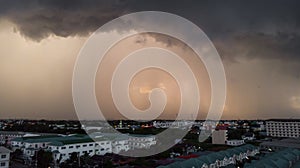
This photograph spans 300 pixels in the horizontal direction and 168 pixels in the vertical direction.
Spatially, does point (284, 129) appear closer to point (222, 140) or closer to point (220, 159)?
point (222, 140)

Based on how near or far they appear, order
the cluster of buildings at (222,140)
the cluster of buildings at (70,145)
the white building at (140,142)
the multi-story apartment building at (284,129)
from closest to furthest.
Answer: the cluster of buildings at (70,145), the white building at (140,142), the cluster of buildings at (222,140), the multi-story apartment building at (284,129)

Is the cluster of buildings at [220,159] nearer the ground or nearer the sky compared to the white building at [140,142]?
nearer the sky

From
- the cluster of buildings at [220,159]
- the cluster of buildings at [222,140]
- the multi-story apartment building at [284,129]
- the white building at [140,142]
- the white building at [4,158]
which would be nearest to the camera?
the cluster of buildings at [220,159]

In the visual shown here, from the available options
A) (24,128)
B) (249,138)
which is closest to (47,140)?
(24,128)

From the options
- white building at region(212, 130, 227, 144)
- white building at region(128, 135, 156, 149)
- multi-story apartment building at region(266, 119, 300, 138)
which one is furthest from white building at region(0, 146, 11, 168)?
multi-story apartment building at region(266, 119, 300, 138)

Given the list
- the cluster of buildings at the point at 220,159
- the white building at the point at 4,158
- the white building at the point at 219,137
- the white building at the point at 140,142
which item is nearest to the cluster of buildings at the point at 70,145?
the white building at the point at 140,142

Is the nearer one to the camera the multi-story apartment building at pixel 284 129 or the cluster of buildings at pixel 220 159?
the cluster of buildings at pixel 220 159

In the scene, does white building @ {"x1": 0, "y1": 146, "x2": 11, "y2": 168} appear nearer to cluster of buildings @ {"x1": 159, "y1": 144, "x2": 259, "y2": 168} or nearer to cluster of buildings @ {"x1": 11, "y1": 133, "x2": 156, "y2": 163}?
cluster of buildings @ {"x1": 11, "y1": 133, "x2": 156, "y2": 163}

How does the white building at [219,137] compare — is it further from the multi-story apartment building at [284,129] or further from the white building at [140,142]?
the multi-story apartment building at [284,129]

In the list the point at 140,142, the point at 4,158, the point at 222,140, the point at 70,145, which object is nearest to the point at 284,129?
the point at 222,140
